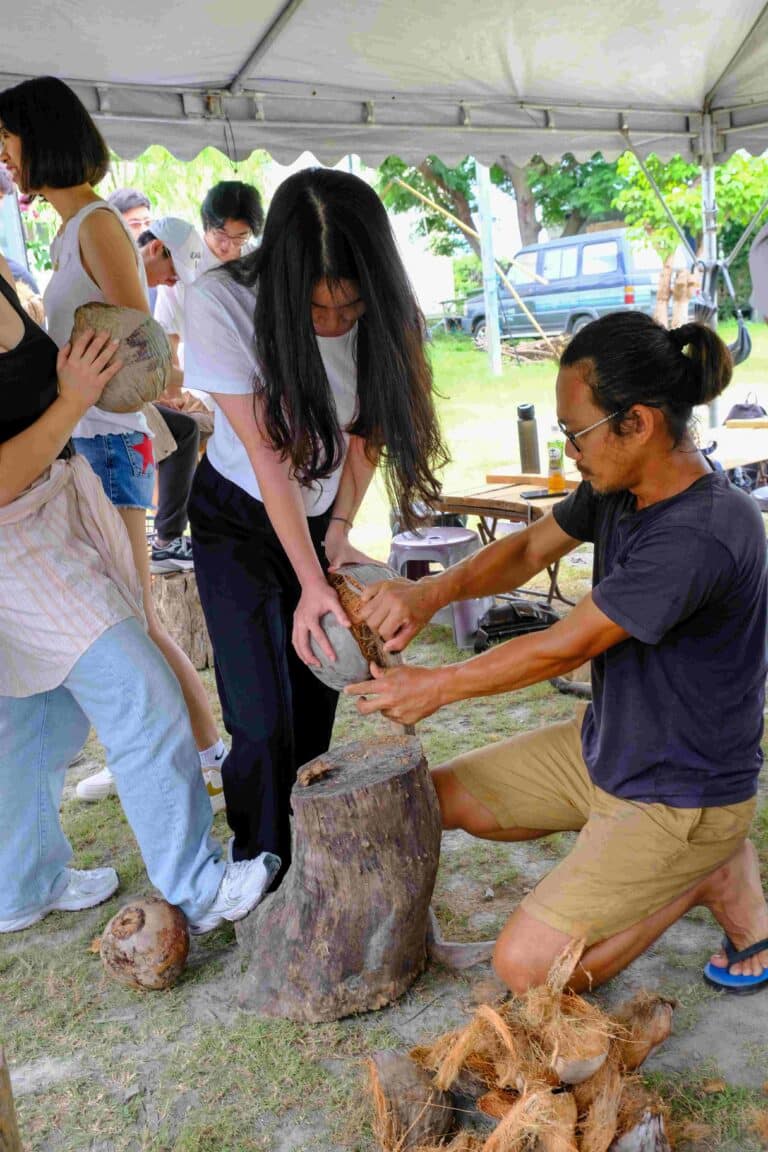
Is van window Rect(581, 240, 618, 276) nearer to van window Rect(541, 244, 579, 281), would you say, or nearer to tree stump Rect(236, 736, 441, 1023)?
van window Rect(541, 244, 579, 281)

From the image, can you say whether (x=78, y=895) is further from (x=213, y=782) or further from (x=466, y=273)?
(x=466, y=273)

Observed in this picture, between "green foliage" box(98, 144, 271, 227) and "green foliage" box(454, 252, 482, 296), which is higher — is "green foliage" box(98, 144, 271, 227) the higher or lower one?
the higher one

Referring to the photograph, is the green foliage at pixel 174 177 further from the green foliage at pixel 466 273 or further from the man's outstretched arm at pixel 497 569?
the man's outstretched arm at pixel 497 569

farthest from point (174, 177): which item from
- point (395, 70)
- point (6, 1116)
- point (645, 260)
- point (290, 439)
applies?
point (6, 1116)

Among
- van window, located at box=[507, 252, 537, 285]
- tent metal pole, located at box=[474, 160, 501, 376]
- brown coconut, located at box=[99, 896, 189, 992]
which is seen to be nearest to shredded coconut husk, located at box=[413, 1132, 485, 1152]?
brown coconut, located at box=[99, 896, 189, 992]

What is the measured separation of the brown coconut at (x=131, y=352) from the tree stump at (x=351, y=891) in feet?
3.30

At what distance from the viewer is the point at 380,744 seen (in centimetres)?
232

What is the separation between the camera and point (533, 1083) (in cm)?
169

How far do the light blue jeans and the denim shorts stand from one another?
61cm

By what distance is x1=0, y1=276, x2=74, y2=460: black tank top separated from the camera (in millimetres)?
2150

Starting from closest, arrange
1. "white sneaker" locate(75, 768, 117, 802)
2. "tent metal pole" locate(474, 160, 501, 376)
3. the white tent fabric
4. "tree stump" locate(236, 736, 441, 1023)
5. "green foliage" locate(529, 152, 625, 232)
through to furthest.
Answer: "tree stump" locate(236, 736, 441, 1023) < "white sneaker" locate(75, 768, 117, 802) < the white tent fabric < "tent metal pole" locate(474, 160, 501, 376) < "green foliage" locate(529, 152, 625, 232)

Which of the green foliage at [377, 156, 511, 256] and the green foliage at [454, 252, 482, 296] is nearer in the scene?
the green foliage at [377, 156, 511, 256]

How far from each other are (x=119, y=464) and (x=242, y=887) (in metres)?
1.22

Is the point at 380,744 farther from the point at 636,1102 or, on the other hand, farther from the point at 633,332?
the point at 633,332
